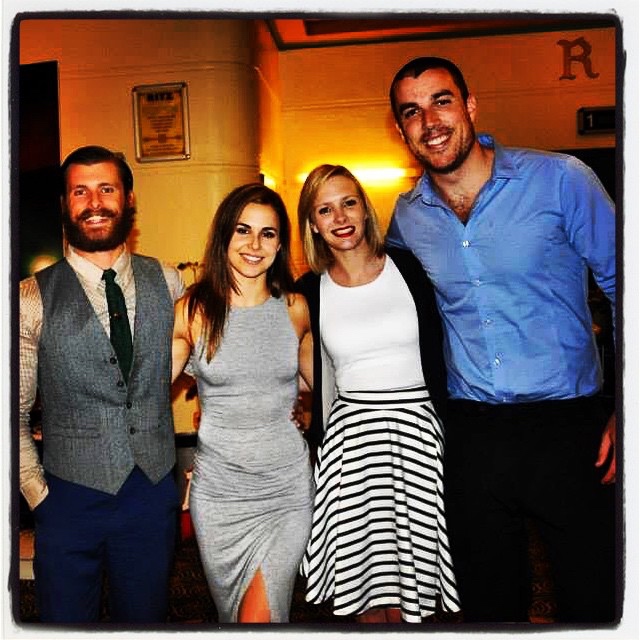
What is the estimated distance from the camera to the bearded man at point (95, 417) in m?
1.94

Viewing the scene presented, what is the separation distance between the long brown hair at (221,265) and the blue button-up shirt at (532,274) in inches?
22.1

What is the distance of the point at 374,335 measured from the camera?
2100 millimetres

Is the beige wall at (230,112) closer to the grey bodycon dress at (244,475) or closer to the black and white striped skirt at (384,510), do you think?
the grey bodycon dress at (244,475)

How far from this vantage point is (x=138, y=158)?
2.88 metres

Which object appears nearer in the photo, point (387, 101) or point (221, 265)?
point (221, 265)

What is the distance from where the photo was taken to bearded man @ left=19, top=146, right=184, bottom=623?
194cm

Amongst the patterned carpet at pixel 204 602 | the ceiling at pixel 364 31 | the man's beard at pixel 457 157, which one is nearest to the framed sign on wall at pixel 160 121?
the ceiling at pixel 364 31

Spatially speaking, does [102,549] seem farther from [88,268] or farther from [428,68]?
[428,68]

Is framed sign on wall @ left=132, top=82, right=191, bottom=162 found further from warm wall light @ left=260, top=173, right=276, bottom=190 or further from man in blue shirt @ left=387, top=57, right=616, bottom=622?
man in blue shirt @ left=387, top=57, right=616, bottom=622

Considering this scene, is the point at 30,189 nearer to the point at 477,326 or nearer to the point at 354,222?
the point at 354,222

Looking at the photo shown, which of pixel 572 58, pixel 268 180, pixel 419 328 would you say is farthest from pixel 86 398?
pixel 572 58

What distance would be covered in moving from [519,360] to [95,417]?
1254 mm

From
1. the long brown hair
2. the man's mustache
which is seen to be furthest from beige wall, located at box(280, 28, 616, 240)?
the man's mustache

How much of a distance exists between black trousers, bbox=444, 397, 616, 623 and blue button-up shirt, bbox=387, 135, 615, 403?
8cm
